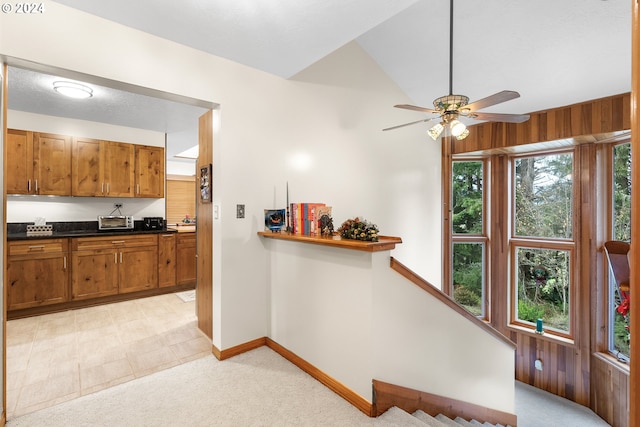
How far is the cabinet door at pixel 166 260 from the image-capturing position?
444cm

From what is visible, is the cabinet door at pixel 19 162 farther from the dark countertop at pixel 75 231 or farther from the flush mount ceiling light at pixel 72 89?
the flush mount ceiling light at pixel 72 89

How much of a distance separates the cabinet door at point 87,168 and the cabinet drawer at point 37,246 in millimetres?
754

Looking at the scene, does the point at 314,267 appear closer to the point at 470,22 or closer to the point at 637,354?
the point at 637,354

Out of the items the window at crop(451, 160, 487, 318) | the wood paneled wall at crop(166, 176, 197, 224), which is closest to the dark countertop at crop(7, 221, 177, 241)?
the wood paneled wall at crop(166, 176, 197, 224)

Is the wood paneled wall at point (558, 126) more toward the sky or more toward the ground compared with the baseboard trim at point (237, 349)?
more toward the sky

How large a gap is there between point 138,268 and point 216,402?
9.93 ft

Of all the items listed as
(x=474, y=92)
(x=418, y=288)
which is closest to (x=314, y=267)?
(x=418, y=288)

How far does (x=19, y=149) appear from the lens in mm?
3705

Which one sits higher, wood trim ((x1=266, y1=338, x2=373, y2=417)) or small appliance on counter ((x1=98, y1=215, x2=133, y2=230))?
small appliance on counter ((x1=98, y1=215, x2=133, y2=230))

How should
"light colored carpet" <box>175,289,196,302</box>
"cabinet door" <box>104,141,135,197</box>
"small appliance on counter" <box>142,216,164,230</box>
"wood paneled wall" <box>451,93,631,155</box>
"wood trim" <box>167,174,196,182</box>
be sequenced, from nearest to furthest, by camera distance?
"wood paneled wall" <box>451,93,631,155</box> → "light colored carpet" <box>175,289,196,302</box> → "cabinet door" <box>104,141,135,197</box> → "small appliance on counter" <box>142,216,164,230</box> → "wood trim" <box>167,174,196,182</box>

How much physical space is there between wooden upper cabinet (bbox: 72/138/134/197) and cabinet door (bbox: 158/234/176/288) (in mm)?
909

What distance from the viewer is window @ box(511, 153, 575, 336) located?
4.00m

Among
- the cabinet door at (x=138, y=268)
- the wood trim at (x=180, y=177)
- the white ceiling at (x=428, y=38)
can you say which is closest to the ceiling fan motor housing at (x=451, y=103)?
the white ceiling at (x=428, y=38)

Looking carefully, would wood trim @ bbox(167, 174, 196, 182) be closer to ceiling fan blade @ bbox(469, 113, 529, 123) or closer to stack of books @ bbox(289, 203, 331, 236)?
stack of books @ bbox(289, 203, 331, 236)
